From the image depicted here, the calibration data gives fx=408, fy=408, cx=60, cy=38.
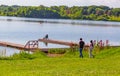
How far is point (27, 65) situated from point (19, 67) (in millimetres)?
1080

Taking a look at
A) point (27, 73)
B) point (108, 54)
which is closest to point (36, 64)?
point (27, 73)

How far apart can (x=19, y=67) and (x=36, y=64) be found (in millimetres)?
1918

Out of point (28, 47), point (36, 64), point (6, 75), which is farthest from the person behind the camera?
point (28, 47)

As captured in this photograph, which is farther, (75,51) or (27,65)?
(75,51)

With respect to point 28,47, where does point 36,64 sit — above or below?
above

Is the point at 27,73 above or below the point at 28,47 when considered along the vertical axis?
above

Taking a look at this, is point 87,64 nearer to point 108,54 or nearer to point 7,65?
point 7,65

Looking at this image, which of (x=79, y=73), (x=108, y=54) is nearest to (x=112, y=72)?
(x=79, y=73)

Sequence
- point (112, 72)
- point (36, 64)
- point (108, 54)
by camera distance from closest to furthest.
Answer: point (112, 72)
point (36, 64)
point (108, 54)

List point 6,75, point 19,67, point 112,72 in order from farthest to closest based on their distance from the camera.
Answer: point 19,67
point 112,72
point 6,75

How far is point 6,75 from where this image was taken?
1902 cm

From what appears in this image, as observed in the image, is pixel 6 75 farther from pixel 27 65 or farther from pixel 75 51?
pixel 75 51

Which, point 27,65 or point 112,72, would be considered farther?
point 27,65

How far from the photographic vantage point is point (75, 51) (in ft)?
127
